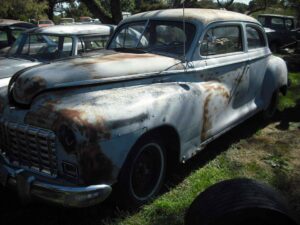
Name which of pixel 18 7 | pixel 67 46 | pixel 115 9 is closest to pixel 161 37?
pixel 67 46

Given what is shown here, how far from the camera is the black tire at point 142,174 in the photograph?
11.3 feet

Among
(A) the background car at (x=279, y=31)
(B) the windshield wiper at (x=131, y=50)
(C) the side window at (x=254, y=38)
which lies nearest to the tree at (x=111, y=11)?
(A) the background car at (x=279, y=31)

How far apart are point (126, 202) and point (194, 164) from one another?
1.42m

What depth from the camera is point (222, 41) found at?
4988 millimetres

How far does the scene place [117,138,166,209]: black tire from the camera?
136 inches

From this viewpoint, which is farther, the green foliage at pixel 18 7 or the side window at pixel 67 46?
the green foliage at pixel 18 7

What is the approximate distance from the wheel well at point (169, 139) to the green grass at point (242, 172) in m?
0.34

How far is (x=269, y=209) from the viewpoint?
2.44 metres

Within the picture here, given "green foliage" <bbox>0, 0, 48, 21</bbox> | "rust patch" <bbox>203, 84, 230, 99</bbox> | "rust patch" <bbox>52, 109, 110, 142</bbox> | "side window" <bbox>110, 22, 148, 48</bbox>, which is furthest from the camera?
"green foliage" <bbox>0, 0, 48, 21</bbox>

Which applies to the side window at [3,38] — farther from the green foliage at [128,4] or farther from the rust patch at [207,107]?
the green foliage at [128,4]

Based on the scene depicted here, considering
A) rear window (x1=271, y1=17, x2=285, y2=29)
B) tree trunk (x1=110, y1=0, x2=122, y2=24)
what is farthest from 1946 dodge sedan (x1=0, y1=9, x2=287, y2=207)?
rear window (x1=271, y1=17, x2=285, y2=29)

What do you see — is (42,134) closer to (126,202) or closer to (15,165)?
(15,165)

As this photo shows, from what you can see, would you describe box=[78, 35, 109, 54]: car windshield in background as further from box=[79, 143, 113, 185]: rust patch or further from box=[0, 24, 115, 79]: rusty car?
box=[79, 143, 113, 185]: rust patch

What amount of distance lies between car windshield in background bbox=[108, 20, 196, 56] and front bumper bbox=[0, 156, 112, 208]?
2005 millimetres
